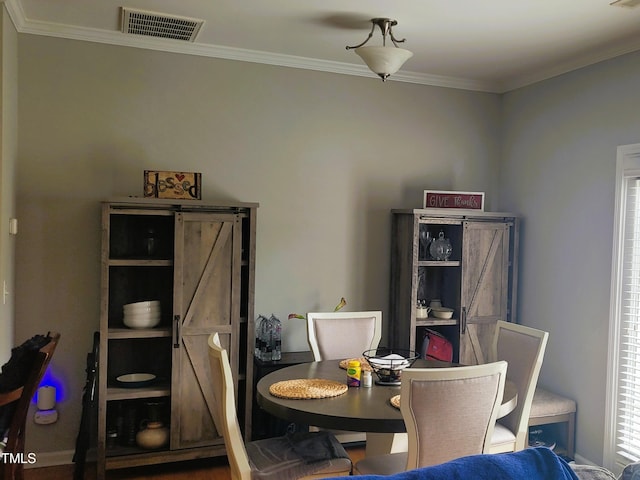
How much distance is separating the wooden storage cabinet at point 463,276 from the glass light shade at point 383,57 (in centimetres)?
117

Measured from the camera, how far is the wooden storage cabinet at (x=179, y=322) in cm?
324

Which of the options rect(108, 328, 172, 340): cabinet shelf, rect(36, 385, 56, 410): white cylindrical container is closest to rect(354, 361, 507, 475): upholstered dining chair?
rect(108, 328, 172, 340): cabinet shelf

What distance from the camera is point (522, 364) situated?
297 centimetres

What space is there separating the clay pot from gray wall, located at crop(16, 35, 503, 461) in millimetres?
492

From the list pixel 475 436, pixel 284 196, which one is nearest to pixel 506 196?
pixel 284 196

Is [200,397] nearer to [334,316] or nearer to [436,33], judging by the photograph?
[334,316]

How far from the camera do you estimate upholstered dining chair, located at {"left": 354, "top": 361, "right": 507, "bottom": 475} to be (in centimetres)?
213

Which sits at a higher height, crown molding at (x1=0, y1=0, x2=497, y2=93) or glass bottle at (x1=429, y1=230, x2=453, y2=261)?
crown molding at (x1=0, y1=0, x2=497, y2=93)

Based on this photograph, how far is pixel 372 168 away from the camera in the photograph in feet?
13.6

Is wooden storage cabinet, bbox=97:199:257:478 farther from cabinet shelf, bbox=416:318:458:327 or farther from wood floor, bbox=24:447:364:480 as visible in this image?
cabinet shelf, bbox=416:318:458:327

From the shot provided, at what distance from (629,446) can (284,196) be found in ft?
8.88

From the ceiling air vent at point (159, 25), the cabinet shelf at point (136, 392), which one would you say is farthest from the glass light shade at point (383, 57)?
the cabinet shelf at point (136, 392)

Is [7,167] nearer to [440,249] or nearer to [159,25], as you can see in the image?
[159,25]

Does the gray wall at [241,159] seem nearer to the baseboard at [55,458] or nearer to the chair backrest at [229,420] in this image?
the baseboard at [55,458]
